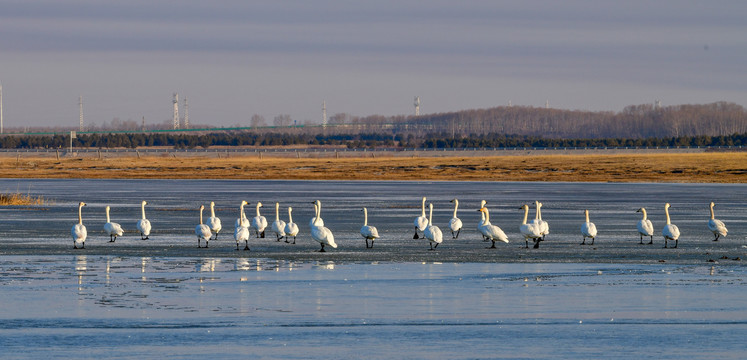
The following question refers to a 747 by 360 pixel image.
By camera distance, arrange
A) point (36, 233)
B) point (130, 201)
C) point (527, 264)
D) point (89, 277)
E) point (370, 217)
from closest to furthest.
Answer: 1. point (89, 277)
2. point (527, 264)
3. point (36, 233)
4. point (370, 217)
5. point (130, 201)

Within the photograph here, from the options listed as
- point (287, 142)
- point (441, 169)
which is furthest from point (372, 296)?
point (287, 142)

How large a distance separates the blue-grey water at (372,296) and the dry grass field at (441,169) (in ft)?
143

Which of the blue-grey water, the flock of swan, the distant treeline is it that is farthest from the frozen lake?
the distant treeline

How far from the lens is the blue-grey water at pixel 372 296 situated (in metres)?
12.3

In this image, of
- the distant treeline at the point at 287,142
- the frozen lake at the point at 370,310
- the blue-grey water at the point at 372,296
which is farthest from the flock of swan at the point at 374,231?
the distant treeline at the point at 287,142

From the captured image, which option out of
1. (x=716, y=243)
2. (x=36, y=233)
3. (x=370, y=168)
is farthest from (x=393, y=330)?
(x=370, y=168)

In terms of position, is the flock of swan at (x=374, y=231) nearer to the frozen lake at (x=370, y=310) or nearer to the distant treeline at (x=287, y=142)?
the frozen lake at (x=370, y=310)

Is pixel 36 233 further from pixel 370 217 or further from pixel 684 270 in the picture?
pixel 684 270

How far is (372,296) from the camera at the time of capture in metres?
15.9

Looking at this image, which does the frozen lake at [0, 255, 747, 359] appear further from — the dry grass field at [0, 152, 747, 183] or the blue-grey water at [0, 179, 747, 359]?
the dry grass field at [0, 152, 747, 183]

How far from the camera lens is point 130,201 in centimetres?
4231

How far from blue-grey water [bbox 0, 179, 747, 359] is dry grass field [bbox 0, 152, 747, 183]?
43677 millimetres

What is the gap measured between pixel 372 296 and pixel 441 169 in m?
66.9

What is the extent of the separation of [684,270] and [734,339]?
6.74 meters
